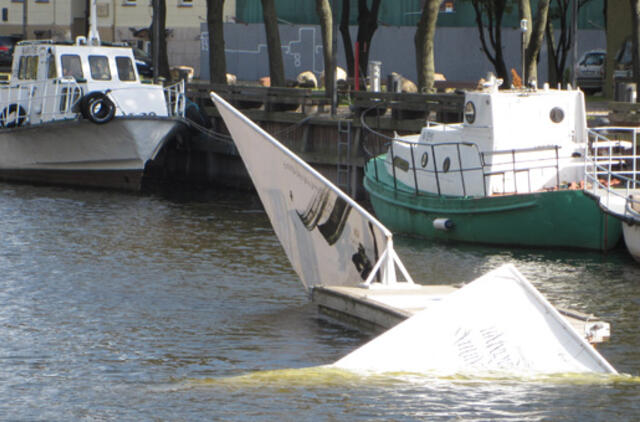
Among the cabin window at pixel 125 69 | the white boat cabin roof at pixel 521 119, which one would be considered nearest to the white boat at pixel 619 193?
the white boat cabin roof at pixel 521 119

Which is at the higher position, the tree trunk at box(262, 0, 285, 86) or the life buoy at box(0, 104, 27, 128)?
the tree trunk at box(262, 0, 285, 86)

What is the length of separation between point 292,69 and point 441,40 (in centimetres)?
786

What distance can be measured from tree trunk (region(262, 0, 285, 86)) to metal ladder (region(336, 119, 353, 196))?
5453mm

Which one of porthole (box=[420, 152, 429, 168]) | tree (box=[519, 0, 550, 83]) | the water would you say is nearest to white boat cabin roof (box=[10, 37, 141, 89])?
the water

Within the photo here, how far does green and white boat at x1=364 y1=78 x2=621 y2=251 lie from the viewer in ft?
64.1

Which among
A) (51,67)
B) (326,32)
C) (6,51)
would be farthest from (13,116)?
(6,51)

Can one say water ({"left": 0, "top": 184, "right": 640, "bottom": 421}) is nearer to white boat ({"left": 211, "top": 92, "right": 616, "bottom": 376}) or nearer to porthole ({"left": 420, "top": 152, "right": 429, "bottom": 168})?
white boat ({"left": 211, "top": 92, "right": 616, "bottom": 376})

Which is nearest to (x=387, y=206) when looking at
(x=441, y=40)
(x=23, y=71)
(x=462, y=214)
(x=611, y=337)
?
(x=462, y=214)

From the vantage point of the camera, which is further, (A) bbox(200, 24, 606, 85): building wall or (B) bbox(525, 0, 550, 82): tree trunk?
(A) bbox(200, 24, 606, 85): building wall

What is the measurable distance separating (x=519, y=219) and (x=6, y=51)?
153 feet

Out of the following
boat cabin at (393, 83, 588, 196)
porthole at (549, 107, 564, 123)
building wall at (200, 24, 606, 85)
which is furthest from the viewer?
building wall at (200, 24, 606, 85)

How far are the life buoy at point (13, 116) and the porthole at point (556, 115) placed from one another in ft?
47.3

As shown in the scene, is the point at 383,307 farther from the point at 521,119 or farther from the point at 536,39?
the point at 536,39

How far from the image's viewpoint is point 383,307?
41.9 ft
